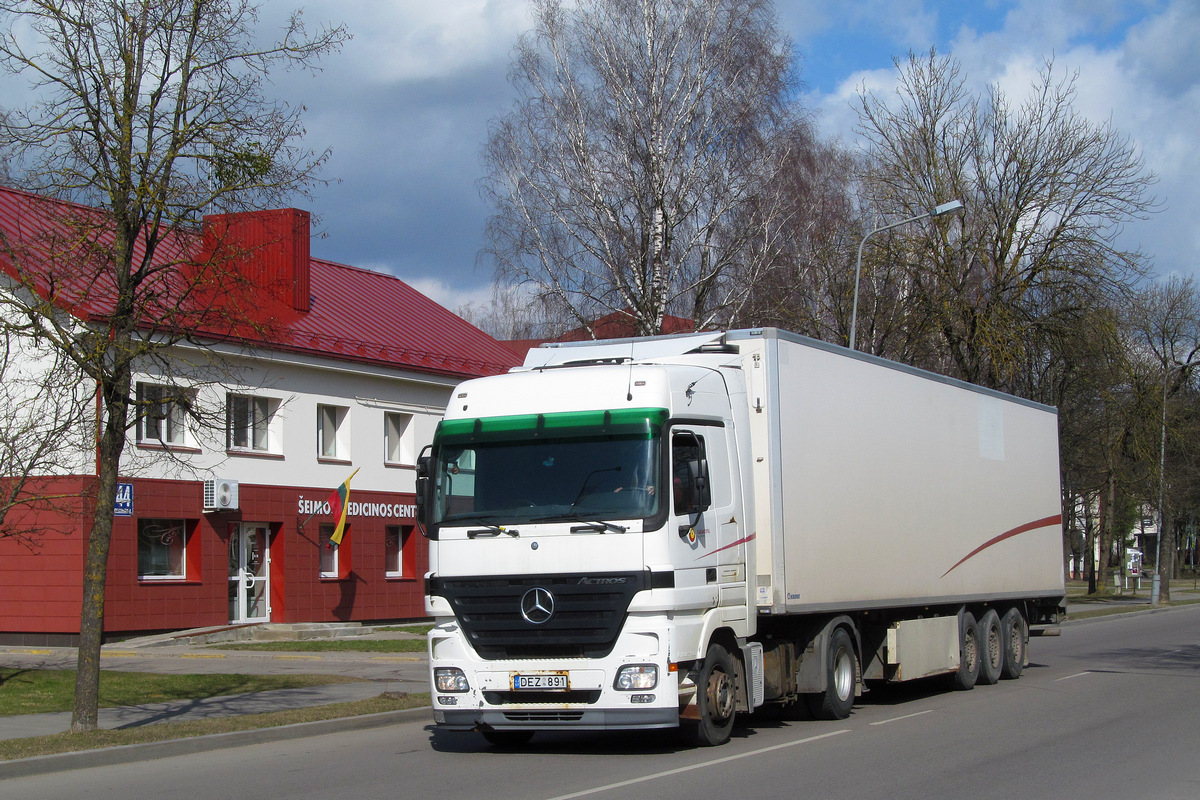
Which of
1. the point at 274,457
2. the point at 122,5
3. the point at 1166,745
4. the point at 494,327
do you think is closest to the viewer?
the point at 1166,745

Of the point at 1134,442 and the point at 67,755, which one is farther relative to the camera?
the point at 1134,442

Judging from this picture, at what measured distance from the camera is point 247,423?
27875mm

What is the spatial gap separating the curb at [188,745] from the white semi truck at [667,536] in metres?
2.25

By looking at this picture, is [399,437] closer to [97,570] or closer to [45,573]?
[45,573]

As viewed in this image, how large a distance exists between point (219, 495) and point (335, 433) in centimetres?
460

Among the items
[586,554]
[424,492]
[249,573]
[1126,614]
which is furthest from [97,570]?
[1126,614]

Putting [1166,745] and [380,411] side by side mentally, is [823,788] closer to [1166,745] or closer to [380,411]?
[1166,745]

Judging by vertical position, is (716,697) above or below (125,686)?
above

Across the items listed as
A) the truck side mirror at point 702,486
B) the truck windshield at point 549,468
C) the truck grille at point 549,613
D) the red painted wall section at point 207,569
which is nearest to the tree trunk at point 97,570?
the truck windshield at point 549,468

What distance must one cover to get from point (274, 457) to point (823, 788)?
71.5 feet

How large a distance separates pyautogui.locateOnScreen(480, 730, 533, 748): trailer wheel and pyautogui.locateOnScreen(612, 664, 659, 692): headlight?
194 centimetres

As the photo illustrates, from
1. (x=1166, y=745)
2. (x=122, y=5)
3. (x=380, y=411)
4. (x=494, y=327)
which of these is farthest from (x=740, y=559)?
(x=494, y=327)

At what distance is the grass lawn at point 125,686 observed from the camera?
14875 mm

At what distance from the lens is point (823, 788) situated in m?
8.68
